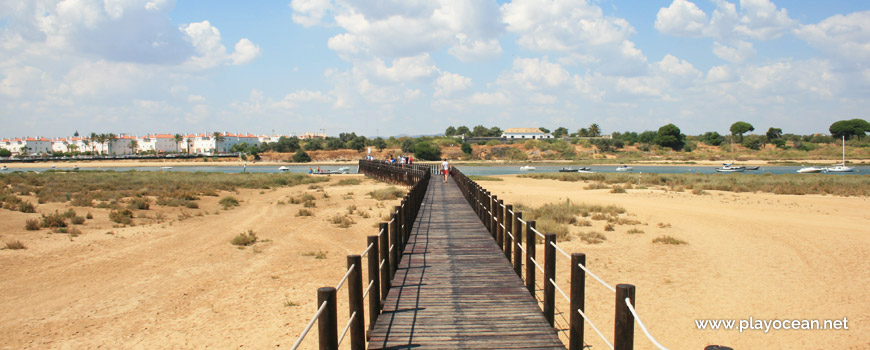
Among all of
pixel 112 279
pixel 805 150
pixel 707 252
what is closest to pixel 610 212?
pixel 707 252

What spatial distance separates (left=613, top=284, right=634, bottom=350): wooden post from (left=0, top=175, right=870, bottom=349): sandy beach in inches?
179

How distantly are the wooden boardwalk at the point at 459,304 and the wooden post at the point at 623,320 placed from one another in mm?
1376

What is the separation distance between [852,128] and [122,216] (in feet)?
502

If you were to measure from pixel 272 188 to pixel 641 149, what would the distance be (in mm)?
108749

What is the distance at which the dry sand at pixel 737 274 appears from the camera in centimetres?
790

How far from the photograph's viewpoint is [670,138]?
120 metres

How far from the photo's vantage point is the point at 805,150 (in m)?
109

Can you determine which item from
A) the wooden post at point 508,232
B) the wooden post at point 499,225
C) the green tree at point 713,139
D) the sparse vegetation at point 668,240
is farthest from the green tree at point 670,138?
the wooden post at point 508,232

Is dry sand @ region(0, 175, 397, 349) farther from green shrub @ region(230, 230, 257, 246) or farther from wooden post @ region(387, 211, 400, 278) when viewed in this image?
wooden post @ region(387, 211, 400, 278)

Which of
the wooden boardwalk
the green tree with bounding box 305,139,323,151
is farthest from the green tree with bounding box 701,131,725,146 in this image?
the wooden boardwalk

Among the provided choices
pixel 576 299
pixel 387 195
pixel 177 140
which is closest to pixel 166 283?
pixel 576 299

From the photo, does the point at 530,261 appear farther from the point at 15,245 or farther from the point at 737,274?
the point at 15,245

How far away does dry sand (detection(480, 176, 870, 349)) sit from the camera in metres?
7.90

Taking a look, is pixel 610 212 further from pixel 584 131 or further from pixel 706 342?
pixel 584 131
